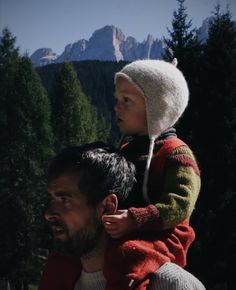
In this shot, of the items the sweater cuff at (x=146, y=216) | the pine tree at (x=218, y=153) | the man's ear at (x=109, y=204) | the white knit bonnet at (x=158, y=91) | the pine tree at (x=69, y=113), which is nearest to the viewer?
the sweater cuff at (x=146, y=216)

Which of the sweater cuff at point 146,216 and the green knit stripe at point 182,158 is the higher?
the green knit stripe at point 182,158

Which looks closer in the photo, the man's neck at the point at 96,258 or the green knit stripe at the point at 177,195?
the green knit stripe at the point at 177,195

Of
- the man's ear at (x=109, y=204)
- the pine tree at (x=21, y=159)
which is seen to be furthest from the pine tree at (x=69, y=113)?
the man's ear at (x=109, y=204)

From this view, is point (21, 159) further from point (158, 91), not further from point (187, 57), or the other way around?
point (158, 91)

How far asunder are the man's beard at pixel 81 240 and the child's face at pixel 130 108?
0.51m

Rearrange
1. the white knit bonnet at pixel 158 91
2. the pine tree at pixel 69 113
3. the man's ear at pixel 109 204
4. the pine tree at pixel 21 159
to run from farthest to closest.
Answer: the pine tree at pixel 69 113, the pine tree at pixel 21 159, the white knit bonnet at pixel 158 91, the man's ear at pixel 109 204

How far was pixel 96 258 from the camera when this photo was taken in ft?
6.62

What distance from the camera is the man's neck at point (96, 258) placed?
2004 mm

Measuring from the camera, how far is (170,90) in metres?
2.17

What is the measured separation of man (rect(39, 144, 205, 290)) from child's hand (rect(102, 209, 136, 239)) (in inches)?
3.1

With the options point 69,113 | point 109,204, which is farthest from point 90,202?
point 69,113

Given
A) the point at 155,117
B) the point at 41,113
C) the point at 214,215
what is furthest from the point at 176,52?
the point at 155,117

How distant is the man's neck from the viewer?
78.9 inches

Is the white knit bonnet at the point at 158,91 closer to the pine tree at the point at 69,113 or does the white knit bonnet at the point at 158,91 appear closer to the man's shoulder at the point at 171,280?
the man's shoulder at the point at 171,280
